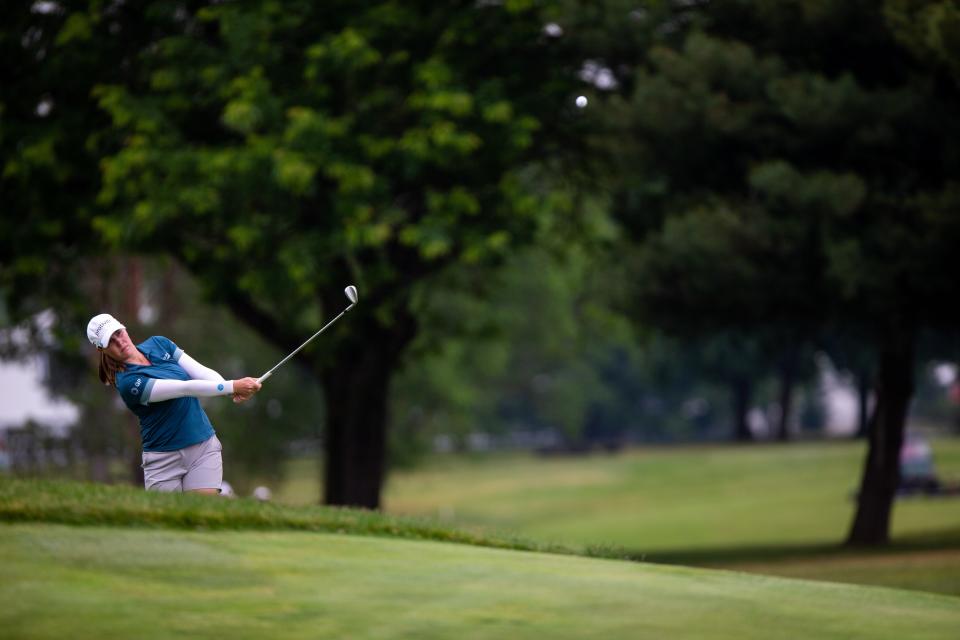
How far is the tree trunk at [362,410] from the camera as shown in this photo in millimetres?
26062

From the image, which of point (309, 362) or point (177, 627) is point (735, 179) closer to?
point (309, 362)

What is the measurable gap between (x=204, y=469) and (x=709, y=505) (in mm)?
39001

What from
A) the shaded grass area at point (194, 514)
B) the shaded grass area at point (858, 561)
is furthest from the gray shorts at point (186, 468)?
the shaded grass area at point (858, 561)

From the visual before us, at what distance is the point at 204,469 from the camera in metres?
11.2

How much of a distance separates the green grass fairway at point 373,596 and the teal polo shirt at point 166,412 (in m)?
1.02

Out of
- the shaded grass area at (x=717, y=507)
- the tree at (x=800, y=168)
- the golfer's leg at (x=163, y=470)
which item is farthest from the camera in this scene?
the shaded grass area at (x=717, y=507)

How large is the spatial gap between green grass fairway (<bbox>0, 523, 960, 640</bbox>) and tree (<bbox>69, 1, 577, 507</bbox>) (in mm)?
11907

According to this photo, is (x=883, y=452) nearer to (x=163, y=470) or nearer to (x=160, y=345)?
(x=163, y=470)


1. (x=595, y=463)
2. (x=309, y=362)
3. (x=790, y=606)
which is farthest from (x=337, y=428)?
(x=595, y=463)

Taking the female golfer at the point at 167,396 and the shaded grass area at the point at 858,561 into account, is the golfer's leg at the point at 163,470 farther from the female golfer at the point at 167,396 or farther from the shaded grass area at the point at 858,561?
the shaded grass area at the point at 858,561

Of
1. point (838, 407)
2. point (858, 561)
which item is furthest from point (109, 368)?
point (838, 407)

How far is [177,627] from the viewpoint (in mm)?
8047

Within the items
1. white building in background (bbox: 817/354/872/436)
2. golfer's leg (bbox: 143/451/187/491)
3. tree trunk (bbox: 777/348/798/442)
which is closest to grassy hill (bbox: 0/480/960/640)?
golfer's leg (bbox: 143/451/187/491)

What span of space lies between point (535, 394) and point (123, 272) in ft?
138
